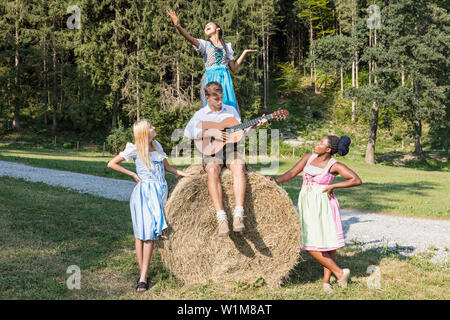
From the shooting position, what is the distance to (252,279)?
16.0 feet

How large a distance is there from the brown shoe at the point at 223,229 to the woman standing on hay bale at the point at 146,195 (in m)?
0.67

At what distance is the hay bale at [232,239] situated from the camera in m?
4.83

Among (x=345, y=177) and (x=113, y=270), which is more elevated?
(x=345, y=177)

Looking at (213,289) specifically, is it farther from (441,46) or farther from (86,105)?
(86,105)

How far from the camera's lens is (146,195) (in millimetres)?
4789

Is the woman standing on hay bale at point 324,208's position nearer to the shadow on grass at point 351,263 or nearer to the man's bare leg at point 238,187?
the shadow on grass at point 351,263

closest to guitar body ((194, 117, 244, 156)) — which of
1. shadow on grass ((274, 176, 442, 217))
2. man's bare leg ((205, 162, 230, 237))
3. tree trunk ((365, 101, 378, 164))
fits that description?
man's bare leg ((205, 162, 230, 237))

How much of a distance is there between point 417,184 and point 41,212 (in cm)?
1378

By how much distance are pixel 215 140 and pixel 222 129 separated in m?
0.17

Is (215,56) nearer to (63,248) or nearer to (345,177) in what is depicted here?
(345,177)

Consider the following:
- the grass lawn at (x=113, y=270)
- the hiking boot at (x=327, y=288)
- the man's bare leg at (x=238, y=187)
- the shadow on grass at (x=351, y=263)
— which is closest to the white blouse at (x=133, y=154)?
the man's bare leg at (x=238, y=187)

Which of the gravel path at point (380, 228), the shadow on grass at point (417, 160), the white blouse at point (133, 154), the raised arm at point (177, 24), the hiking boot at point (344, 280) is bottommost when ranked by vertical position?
the shadow on grass at point (417, 160)

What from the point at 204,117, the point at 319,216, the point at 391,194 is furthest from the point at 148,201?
the point at 391,194
